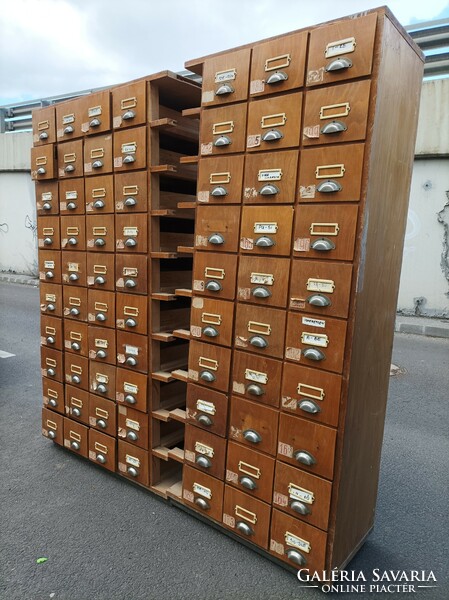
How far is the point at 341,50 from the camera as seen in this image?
1688 millimetres

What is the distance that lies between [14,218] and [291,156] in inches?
470

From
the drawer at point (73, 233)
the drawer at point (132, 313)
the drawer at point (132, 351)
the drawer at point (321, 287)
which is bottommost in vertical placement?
the drawer at point (132, 351)

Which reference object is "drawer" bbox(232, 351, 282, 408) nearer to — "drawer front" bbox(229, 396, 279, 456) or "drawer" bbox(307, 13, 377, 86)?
"drawer front" bbox(229, 396, 279, 456)

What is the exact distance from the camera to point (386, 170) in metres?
1.83

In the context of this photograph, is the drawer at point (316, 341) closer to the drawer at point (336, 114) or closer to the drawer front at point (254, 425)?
the drawer front at point (254, 425)

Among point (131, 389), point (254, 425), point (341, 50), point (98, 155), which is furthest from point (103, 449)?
point (341, 50)

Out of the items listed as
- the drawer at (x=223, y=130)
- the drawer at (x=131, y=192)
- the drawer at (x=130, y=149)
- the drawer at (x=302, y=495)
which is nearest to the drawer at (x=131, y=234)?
the drawer at (x=131, y=192)

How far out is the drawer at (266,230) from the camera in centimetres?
192

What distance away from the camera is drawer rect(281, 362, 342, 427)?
1.86 m

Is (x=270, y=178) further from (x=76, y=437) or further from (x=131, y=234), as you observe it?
(x=76, y=437)

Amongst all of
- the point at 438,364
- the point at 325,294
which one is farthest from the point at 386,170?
the point at 438,364

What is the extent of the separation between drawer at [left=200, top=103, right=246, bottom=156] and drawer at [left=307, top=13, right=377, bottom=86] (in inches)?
14.7

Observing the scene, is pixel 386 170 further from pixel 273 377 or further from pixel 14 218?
pixel 14 218

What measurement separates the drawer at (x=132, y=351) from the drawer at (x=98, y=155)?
3.45 feet
